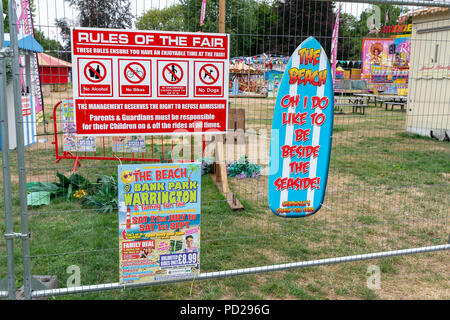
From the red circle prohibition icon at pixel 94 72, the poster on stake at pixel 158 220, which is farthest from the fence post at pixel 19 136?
the poster on stake at pixel 158 220

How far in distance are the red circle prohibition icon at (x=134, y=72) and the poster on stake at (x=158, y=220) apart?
0.69 meters

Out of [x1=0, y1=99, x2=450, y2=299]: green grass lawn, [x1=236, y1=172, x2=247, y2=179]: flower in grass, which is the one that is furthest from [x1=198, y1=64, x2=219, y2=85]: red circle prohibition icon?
[x1=236, y1=172, x2=247, y2=179]: flower in grass

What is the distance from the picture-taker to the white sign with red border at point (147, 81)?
3.06m

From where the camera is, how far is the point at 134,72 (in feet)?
10.3

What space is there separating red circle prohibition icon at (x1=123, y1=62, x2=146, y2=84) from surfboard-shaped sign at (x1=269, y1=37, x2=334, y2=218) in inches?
48.5

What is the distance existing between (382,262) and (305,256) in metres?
0.83

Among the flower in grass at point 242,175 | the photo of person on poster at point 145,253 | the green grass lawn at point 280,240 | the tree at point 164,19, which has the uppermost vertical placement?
the tree at point 164,19

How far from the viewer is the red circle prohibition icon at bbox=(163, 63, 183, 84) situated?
3227 millimetres

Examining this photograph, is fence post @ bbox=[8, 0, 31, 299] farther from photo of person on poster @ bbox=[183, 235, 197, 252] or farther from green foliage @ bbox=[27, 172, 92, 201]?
green foliage @ bbox=[27, 172, 92, 201]

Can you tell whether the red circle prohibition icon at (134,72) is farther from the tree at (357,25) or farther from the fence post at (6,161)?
the tree at (357,25)

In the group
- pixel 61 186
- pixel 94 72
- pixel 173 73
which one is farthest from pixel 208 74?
pixel 61 186

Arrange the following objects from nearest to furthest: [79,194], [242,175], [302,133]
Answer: [302,133]
[79,194]
[242,175]

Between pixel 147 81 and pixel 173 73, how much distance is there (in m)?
0.22

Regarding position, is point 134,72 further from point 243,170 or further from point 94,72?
point 243,170
